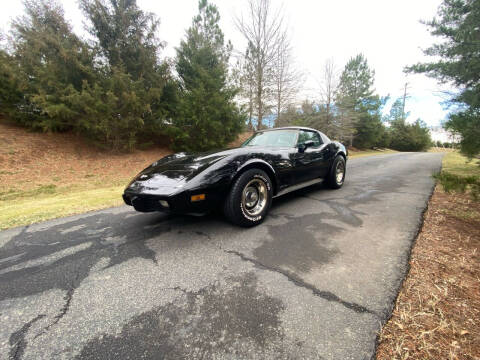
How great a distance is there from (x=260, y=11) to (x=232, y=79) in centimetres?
460

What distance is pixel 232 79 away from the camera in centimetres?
1360

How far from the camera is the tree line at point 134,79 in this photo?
885cm

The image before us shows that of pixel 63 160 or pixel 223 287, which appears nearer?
pixel 223 287

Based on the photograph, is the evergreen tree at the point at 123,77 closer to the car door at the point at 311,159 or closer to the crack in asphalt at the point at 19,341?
the car door at the point at 311,159

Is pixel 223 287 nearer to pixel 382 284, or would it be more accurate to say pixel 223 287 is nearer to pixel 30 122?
pixel 382 284

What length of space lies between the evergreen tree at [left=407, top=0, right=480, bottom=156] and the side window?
8.65 ft

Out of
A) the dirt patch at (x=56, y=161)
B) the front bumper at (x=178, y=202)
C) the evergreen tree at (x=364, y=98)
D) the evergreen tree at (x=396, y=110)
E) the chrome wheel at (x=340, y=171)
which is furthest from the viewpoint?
the evergreen tree at (x=396, y=110)

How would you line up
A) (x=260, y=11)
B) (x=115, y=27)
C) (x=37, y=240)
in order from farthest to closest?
(x=260, y=11) < (x=115, y=27) < (x=37, y=240)

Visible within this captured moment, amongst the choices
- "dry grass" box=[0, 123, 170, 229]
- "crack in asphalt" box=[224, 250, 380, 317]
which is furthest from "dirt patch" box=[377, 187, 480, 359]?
"dry grass" box=[0, 123, 170, 229]

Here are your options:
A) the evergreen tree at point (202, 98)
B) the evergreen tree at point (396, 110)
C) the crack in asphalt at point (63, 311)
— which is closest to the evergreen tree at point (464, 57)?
the crack in asphalt at point (63, 311)

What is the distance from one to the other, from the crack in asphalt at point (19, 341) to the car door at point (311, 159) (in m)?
3.18

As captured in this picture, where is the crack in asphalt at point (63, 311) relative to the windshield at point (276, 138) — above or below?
below

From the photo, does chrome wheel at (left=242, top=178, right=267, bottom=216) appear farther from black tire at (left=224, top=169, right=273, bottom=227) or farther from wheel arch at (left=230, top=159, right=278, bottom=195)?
wheel arch at (left=230, top=159, right=278, bottom=195)

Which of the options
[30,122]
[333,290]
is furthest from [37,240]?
[30,122]
